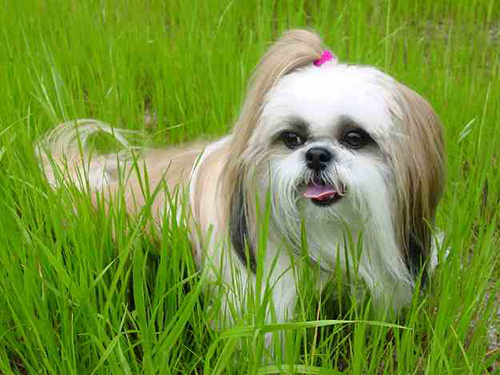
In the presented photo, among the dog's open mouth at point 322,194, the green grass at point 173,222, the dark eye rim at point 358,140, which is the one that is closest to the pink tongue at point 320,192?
the dog's open mouth at point 322,194

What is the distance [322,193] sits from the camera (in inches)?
57.1

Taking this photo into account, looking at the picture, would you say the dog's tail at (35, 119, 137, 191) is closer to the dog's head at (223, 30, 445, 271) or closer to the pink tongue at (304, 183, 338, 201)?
the dog's head at (223, 30, 445, 271)

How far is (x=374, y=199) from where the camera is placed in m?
1.43

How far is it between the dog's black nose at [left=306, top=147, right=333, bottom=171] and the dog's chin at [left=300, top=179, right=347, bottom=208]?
0.04 m

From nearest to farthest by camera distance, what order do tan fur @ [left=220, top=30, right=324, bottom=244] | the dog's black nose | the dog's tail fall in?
the dog's black nose → tan fur @ [left=220, top=30, right=324, bottom=244] → the dog's tail

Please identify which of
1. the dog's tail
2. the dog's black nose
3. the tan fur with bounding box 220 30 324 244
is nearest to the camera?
the dog's black nose

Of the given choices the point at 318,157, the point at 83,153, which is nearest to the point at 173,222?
the point at 318,157

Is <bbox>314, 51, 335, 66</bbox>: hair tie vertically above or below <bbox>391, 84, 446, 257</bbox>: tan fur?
above

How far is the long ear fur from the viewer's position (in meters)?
1.55

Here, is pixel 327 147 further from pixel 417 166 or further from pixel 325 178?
pixel 417 166

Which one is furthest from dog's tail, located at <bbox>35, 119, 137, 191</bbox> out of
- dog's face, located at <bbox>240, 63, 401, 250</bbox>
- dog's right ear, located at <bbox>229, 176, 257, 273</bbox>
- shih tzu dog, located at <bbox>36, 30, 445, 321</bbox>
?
dog's face, located at <bbox>240, 63, 401, 250</bbox>

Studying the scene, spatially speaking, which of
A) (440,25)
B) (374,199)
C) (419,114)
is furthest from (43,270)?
(440,25)

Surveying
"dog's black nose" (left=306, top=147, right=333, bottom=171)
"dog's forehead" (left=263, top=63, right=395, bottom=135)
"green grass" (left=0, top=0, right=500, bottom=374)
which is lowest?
"green grass" (left=0, top=0, right=500, bottom=374)

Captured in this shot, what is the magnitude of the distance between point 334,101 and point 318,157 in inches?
4.8
